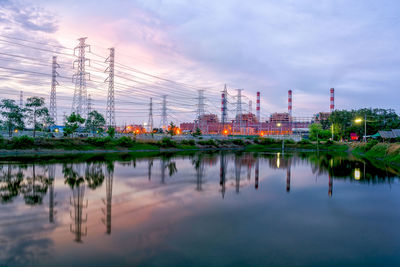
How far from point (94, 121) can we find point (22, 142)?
93.5ft

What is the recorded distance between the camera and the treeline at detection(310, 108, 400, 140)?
8919 centimetres

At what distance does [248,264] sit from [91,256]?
13.3 feet

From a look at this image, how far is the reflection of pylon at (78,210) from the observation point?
8.80 m

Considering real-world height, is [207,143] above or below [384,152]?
below

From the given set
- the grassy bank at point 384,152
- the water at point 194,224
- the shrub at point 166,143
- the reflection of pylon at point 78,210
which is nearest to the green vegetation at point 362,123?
the grassy bank at point 384,152

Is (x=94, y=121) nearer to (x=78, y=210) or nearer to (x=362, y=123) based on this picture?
(x=78, y=210)

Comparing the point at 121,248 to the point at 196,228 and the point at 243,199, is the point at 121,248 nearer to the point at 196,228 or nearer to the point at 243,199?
the point at 196,228

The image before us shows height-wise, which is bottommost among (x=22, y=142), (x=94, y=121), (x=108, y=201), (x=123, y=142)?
(x=108, y=201)

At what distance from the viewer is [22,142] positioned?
4122 cm

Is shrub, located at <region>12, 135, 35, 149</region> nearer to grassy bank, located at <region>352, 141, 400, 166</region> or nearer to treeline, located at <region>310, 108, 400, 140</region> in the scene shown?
grassy bank, located at <region>352, 141, 400, 166</region>

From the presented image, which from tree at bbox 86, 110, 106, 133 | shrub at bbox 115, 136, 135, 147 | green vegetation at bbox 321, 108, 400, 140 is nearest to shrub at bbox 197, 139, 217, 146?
shrub at bbox 115, 136, 135, 147

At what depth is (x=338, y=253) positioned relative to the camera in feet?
25.0

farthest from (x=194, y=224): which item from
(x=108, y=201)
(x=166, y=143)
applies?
(x=166, y=143)

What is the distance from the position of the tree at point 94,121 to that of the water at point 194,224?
53.8 metres
